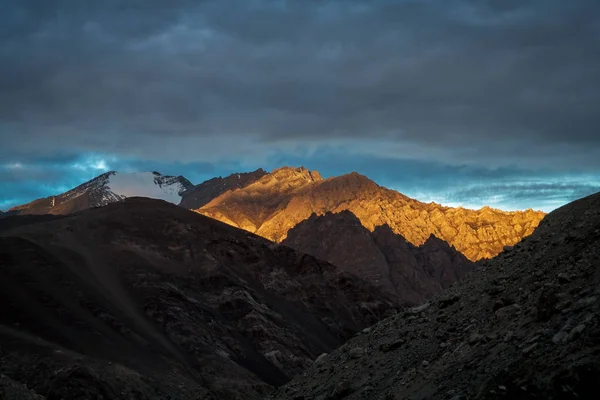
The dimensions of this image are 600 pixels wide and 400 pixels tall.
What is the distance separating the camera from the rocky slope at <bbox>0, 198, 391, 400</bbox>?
66.3 m

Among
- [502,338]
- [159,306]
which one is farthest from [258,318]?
[502,338]

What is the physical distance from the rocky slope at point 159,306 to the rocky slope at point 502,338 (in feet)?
71.1

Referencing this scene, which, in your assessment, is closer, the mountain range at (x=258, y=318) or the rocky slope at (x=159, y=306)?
the mountain range at (x=258, y=318)

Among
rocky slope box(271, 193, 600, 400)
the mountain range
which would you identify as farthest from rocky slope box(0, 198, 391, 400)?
rocky slope box(271, 193, 600, 400)

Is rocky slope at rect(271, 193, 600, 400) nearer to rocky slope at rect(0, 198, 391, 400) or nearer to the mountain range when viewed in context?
the mountain range

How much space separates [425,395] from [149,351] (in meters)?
68.7

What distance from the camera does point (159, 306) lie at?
313 feet

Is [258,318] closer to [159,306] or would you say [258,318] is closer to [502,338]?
[159,306]

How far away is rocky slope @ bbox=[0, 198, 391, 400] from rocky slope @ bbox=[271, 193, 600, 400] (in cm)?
2166

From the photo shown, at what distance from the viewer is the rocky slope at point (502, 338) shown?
43.3ft

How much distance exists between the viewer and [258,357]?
320ft

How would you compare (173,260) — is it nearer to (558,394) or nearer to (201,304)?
(201,304)

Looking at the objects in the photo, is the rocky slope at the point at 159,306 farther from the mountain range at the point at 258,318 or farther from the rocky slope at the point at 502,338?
the rocky slope at the point at 502,338

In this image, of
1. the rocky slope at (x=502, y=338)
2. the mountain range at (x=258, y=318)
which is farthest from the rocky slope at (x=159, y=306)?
the rocky slope at (x=502, y=338)
